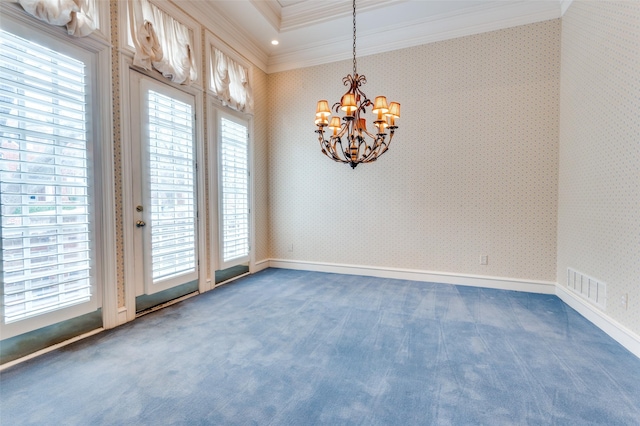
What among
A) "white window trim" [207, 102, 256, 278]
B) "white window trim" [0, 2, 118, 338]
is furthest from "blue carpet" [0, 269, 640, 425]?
"white window trim" [207, 102, 256, 278]

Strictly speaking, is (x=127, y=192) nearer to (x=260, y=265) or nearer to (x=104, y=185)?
(x=104, y=185)

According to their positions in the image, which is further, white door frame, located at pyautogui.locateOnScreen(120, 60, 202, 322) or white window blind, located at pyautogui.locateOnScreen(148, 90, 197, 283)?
white window blind, located at pyautogui.locateOnScreen(148, 90, 197, 283)

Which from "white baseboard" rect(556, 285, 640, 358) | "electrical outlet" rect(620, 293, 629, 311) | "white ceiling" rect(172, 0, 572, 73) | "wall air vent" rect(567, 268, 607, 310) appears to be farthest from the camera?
"white ceiling" rect(172, 0, 572, 73)

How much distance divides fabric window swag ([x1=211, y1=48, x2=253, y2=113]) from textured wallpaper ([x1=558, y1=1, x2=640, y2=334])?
418 cm

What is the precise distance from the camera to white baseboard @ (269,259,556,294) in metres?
3.79

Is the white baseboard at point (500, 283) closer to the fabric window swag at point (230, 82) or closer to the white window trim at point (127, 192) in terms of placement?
the white window trim at point (127, 192)

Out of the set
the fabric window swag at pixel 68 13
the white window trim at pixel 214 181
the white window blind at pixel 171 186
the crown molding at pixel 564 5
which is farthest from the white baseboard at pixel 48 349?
the crown molding at pixel 564 5

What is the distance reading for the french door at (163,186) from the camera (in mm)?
2969

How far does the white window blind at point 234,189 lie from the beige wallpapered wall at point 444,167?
2.59ft

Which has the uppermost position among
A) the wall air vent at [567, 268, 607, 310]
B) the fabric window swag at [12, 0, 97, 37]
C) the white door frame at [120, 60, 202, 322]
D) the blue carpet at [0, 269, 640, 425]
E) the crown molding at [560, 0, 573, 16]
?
the crown molding at [560, 0, 573, 16]

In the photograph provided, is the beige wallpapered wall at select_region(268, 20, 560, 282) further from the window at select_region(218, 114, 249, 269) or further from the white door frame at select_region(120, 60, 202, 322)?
the white door frame at select_region(120, 60, 202, 322)

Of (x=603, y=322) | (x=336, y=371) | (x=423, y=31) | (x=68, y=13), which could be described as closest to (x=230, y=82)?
(x=68, y=13)

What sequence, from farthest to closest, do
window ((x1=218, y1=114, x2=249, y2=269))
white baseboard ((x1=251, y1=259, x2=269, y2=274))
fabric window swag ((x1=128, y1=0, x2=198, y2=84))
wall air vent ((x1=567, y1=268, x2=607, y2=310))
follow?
1. white baseboard ((x1=251, y1=259, x2=269, y2=274))
2. window ((x1=218, y1=114, x2=249, y2=269))
3. fabric window swag ((x1=128, y1=0, x2=198, y2=84))
4. wall air vent ((x1=567, y1=268, x2=607, y2=310))

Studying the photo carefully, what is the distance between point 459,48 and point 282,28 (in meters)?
2.57
